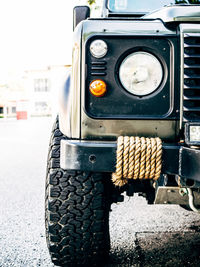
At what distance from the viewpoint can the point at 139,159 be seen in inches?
63.4

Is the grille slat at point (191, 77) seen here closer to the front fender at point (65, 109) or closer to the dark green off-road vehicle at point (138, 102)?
the dark green off-road vehicle at point (138, 102)

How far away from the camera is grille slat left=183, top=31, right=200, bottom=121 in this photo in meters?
1.64

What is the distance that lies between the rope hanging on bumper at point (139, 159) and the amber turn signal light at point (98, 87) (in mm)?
261

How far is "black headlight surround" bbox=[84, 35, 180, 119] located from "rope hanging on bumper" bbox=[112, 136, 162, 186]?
15 centimetres

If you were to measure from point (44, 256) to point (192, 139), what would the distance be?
4.10ft

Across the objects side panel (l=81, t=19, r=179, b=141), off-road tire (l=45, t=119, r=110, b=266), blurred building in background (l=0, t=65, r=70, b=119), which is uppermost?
blurred building in background (l=0, t=65, r=70, b=119)

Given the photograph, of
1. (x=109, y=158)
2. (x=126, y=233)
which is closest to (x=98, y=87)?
(x=109, y=158)

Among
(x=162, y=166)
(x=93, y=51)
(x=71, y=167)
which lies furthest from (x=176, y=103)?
(x=71, y=167)

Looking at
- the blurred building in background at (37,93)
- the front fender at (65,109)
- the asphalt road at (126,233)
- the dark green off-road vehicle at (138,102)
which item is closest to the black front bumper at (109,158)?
the dark green off-road vehicle at (138,102)

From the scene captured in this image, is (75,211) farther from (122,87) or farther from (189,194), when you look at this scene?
(122,87)

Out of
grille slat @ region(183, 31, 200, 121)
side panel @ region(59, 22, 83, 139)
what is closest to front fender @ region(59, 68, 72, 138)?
side panel @ region(59, 22, 83, 139)

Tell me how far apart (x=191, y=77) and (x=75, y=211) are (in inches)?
35.3

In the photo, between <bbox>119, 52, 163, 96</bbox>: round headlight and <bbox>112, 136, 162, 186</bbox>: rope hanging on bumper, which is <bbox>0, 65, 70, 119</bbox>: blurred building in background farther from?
<bbox>112, 136, 162, 186</bbox>: rope hanging on bumper

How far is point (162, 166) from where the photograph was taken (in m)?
1.62
